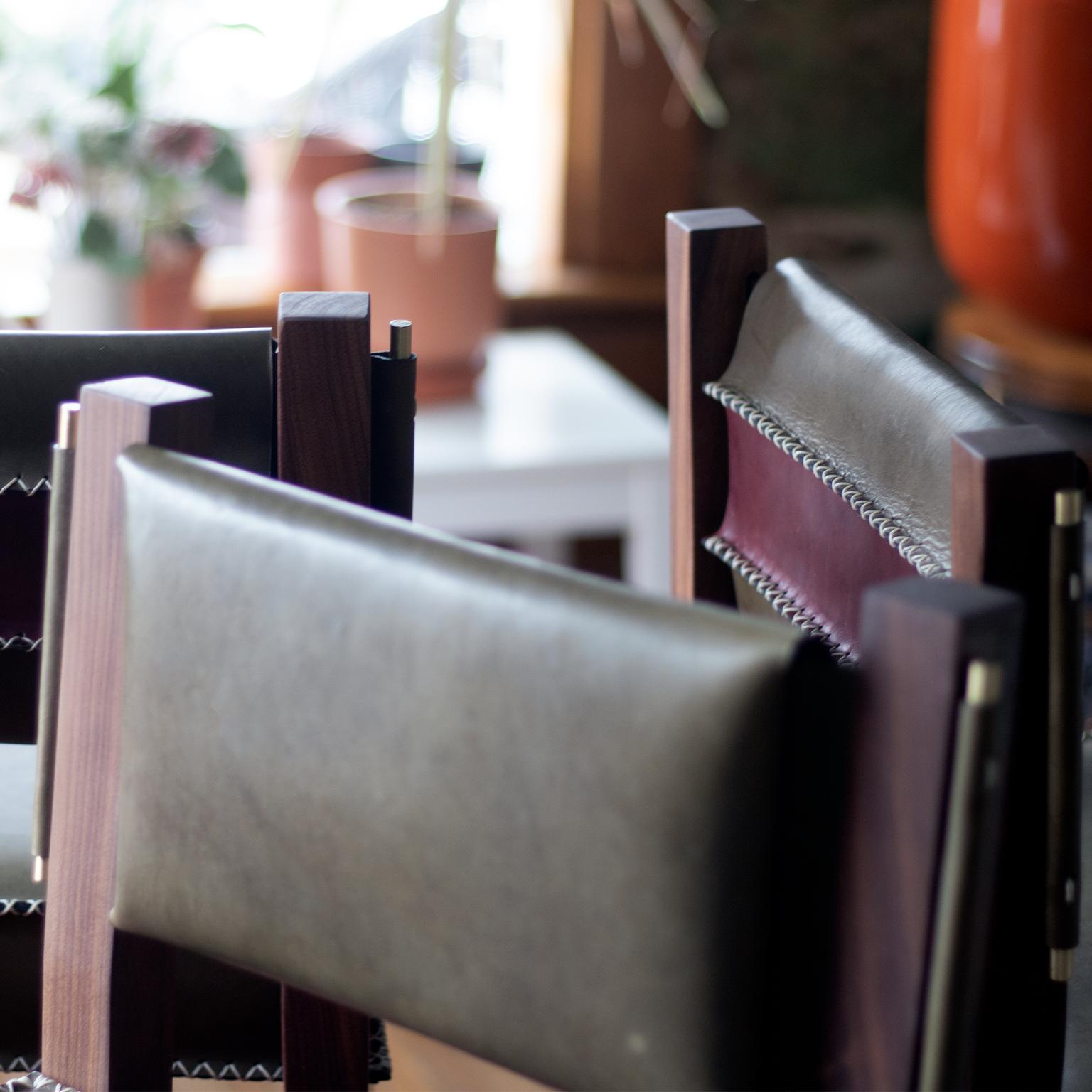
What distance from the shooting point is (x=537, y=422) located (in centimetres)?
Answer: 150

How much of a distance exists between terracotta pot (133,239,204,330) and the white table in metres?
0.30

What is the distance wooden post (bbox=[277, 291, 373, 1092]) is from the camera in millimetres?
502

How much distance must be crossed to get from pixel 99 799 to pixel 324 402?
16 centimetres

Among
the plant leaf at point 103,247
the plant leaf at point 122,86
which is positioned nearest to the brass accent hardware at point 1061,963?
the plant leaf at point 103,247

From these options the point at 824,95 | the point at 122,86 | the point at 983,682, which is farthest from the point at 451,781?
the point at 824,95

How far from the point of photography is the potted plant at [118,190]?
4.86ft

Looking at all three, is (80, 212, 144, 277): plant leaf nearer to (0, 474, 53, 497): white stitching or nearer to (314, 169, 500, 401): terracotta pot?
(314, 169, 500, 401): terracotta pot

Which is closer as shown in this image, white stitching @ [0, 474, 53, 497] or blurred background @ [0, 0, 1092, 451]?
white stitching @ [0, 474, 53, 497]

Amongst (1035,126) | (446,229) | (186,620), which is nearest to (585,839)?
(186,620)

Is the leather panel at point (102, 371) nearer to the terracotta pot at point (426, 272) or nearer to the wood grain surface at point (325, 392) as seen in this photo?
the wood grain surface at point (325, 392)

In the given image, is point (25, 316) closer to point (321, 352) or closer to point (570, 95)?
point (570, 95)

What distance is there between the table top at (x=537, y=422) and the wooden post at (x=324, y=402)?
0.82 meters

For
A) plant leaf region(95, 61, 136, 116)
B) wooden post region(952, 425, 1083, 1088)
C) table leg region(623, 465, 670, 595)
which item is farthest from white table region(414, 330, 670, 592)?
wooden post region(952, 425, 1083, 1088)

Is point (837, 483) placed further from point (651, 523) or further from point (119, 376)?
point (651, 523)
